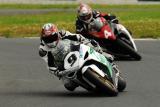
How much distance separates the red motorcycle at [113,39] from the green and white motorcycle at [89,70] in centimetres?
622

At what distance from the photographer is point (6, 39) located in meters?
26.5

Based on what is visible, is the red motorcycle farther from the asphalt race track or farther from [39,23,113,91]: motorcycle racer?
[39,23,113,91]: motorcycle racer

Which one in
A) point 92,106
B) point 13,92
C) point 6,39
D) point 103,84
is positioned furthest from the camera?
point 6,39

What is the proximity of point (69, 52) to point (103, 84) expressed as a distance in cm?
84

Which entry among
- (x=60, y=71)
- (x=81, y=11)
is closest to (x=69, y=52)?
(x=60, y=71)

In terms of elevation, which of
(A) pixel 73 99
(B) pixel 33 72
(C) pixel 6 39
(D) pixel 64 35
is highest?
(D) pixel 64 35

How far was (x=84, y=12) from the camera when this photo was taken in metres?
17.3

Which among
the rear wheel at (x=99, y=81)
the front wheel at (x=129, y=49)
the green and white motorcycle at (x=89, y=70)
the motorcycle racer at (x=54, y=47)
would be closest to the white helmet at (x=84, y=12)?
the front wheel at (x=129, y=49)

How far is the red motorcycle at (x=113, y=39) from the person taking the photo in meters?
19.8

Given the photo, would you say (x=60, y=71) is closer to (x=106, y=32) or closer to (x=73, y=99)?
(x=73, y=99)

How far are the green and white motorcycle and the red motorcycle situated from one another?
20.4 ft

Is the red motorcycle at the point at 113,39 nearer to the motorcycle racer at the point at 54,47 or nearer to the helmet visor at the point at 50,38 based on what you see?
the motorcycle racer at the point at 54,47

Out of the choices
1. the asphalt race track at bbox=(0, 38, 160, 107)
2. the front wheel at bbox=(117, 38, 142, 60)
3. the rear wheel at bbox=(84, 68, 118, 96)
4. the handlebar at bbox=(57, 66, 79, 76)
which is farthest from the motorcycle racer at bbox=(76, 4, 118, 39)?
the rear wheel at bbox=(84, 68, 118, 96)

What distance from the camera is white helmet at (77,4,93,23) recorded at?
56.2 ft
